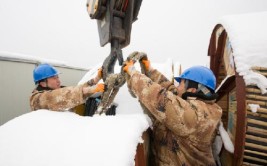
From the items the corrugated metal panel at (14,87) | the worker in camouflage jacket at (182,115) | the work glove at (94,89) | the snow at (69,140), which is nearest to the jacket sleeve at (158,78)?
the worker in camouflage jacket at (182,115)

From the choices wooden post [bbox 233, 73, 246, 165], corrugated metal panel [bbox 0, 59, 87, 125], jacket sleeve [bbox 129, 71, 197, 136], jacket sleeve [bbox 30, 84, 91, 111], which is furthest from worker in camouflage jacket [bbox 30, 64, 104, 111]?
wooden post [bbox 233, 73, 246, 165]

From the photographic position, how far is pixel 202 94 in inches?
75.9

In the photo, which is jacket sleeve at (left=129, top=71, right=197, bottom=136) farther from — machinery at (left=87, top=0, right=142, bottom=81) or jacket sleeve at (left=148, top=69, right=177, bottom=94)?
jacket sleeve at (left=148, top=69, right=177, bottom=94)

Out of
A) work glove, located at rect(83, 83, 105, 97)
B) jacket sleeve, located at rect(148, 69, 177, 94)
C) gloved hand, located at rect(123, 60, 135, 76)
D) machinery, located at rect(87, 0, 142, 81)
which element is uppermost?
machinery, located at rect(87, 0, 142, 81)

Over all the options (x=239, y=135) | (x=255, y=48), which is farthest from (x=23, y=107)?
(x=255, y=48)

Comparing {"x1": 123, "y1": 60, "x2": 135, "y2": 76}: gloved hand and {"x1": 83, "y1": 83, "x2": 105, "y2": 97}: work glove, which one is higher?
{"x1": 123, "y1": 60, "x2": 135, "y2": 76}: gloved hand

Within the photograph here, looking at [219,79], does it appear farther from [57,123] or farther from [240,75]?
[57,123]

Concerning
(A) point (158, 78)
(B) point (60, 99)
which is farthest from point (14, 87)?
(A) point (158, 78)

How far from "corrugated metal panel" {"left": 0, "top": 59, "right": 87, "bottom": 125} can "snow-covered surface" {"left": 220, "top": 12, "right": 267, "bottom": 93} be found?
2654 millimetres

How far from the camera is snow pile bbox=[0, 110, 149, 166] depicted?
108 centimetres

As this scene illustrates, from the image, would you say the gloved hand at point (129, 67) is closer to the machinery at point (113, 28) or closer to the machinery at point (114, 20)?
the machinery at point (113, 28)

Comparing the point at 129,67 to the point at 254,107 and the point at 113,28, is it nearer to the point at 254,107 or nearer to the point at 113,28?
the point at 113,28

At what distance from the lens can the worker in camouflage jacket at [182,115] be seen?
1736mm

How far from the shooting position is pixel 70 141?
124 centimetres
